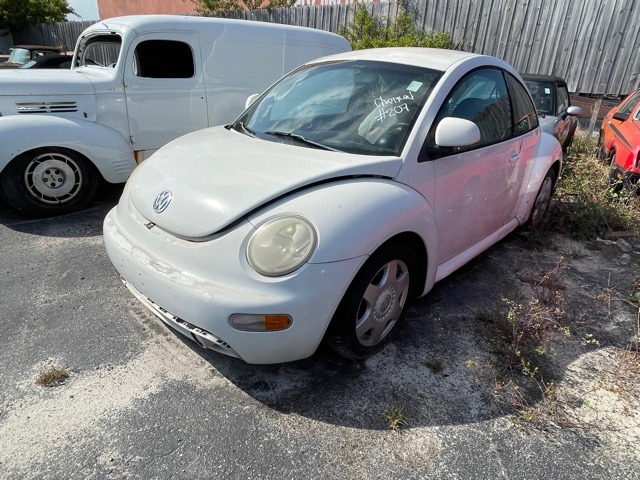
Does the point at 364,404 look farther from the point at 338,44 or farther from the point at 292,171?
the point at 338,44

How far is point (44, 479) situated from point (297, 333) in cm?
122

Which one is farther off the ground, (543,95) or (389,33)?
(389,33)

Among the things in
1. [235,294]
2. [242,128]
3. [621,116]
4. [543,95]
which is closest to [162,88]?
[242,128]

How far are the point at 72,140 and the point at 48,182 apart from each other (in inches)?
19.7

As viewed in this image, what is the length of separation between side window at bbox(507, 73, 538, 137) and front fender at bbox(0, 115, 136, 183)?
149 inches

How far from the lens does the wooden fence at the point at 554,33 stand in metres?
8.31

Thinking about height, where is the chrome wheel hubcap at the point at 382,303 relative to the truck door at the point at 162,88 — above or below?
below

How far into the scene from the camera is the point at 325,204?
2.20 metres

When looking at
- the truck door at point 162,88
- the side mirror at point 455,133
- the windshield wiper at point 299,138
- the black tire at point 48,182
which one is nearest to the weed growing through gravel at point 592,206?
the side mirror at point 455,133

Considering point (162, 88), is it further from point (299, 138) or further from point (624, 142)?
point (624, 142)

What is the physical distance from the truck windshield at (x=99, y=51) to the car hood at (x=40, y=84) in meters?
0.51

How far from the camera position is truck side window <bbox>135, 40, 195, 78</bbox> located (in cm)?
487

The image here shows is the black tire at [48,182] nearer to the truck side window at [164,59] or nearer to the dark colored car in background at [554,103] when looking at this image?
the truck side window at [164,59]

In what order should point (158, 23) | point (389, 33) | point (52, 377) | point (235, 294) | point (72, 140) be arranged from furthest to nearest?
point (389, 33) → point (158, 23) → point (72, 140) → point (52, 377) → point (235, 294)
